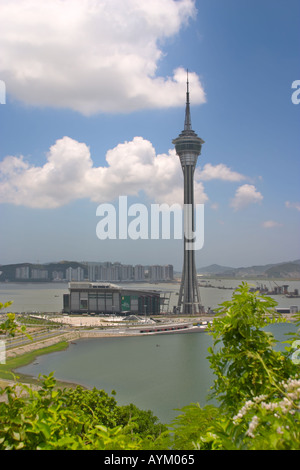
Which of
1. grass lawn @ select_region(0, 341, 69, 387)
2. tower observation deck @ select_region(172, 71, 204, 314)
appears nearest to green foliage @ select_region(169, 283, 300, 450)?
grass lawn @ select_region(0, 341, 69, 387)

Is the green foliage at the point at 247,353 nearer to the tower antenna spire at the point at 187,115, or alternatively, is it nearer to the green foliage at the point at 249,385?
the green foliage at the point at 249,385

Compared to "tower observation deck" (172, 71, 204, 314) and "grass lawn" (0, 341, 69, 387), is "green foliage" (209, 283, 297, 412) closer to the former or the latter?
"grass lawn" (0, 341, 69, 387)

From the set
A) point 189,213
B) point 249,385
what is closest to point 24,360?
point 249,385

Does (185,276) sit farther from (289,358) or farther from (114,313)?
(289,358)

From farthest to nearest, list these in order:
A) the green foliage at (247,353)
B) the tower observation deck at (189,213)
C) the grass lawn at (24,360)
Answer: the tower observation deck at (189,213), the grass lawn at (24,360), the green foliage at (247,353)

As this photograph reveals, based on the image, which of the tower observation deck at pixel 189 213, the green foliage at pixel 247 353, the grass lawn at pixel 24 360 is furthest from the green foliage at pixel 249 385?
the tower observation deck at pixel 189 213

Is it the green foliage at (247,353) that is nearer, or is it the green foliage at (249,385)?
the green foliage at (249,385)

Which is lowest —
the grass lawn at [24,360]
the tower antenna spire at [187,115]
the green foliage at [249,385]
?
the grass lawn at [24,360]

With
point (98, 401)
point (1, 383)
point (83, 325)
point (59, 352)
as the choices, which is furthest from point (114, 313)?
point (98, 401)

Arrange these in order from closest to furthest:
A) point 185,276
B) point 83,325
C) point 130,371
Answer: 1. point 130,371
2. point 83,325
3. point 185,276
